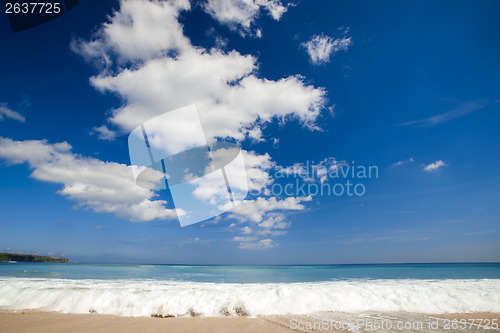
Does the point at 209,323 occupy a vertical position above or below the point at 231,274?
above

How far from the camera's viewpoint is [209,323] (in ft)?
17.6

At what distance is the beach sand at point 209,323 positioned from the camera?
4832 mm

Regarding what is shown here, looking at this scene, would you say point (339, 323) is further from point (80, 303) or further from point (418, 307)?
point (80, 303)

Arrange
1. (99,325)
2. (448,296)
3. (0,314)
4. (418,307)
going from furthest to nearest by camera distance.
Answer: (448,296), (418,307), (0,314), (99,325)

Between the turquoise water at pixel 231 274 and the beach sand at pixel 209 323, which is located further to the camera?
the turquoise water at pixel 231 274

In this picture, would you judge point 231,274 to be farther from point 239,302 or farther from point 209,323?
point 209,323

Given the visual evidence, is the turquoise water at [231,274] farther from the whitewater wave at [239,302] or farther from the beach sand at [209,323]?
the beach sand at [209,323]

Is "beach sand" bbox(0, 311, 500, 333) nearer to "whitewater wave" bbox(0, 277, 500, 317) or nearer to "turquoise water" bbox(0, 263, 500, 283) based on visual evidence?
"whitewater wave" bbox(0, 277, 500, 317)

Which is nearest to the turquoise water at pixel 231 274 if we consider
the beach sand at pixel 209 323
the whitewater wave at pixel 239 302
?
the whitewater wave at pixel 239 302

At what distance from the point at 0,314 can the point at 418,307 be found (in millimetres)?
12197

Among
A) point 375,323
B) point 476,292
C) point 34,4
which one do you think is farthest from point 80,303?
point 476,292

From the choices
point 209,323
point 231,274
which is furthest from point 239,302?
point 231,274

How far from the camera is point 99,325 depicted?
16.7 feet

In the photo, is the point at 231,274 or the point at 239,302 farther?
the point at 231,274
